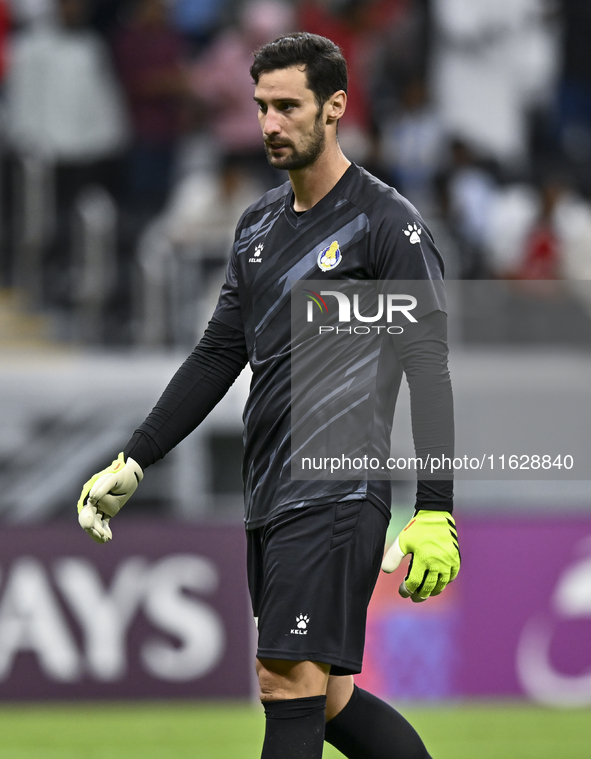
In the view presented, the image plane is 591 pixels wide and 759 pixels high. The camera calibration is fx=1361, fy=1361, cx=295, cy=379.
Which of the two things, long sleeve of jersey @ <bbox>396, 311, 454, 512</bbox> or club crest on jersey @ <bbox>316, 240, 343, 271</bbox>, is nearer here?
long sleeve of jersey @ <bbox>396, 311, 454, 512</bbox>

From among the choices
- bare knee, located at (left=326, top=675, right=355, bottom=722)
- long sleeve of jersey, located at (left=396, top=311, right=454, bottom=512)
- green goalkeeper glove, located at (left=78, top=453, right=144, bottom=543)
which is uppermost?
long sleeve of jersey, located at (left=396, top=311, right=454, bottom=512)

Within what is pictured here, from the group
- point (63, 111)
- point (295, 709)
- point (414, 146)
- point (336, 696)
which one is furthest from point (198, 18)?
point (295, 709)

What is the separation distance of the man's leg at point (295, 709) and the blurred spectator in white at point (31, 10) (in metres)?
8.24

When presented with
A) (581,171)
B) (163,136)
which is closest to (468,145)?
(581,171)

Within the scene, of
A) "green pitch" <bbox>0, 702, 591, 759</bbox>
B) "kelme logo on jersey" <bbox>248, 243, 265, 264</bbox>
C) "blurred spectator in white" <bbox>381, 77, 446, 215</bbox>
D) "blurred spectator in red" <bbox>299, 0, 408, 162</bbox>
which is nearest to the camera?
"kelme logo on jersey" <bbox>248, 243, 265, 264</bbox>

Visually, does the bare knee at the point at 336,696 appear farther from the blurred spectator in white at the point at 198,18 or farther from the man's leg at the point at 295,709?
the blurred spectator in white at the point at 198,18

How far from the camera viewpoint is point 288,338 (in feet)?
12.2

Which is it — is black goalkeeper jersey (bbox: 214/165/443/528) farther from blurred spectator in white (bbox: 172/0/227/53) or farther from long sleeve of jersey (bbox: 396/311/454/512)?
blurred spectator in white (bbox: 172/0/227/53)

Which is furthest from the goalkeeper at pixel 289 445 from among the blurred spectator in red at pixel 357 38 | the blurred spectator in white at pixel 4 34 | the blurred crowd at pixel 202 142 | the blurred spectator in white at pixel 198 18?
the blurred spectator in white at pixel 198 18

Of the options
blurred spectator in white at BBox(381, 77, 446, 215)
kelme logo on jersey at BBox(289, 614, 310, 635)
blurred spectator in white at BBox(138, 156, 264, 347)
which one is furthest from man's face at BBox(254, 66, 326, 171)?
blurred spectator in white at BBox(381, 77, 446, 215)

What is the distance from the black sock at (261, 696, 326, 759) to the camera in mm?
3516

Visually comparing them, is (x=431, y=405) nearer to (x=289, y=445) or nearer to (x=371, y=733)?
(x=289, y=445)

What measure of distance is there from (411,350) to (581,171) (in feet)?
28.3

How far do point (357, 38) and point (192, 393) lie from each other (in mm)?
7551
